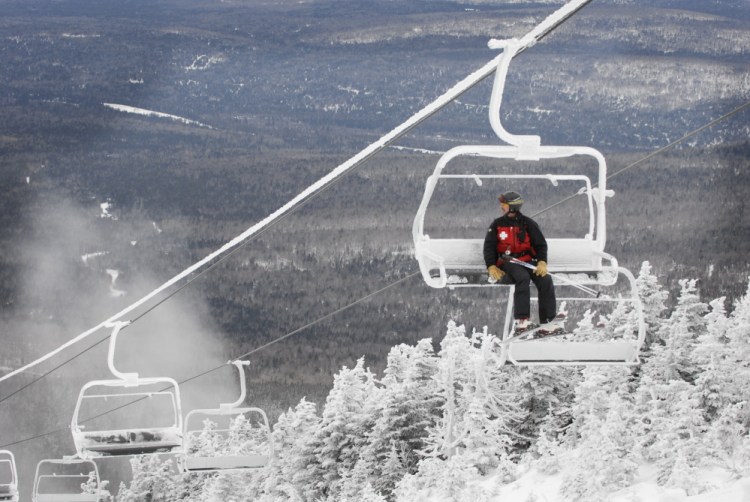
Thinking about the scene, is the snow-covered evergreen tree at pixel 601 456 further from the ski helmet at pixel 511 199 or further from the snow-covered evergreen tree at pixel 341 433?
the ski helmet at pixel 511 199

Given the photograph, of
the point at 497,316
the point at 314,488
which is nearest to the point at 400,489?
the point at 314,488

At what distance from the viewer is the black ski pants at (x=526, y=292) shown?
10898mm

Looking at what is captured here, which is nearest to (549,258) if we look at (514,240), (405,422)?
(514,240)

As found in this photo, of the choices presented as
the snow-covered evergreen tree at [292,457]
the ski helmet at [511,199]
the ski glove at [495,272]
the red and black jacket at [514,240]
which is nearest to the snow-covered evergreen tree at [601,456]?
the red and black jacket at [514,240]

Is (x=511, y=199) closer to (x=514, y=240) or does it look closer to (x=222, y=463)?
(x=514, y=240)

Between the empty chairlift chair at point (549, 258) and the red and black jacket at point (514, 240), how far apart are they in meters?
0.21

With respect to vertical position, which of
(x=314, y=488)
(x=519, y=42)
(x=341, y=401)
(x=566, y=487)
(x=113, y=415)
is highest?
(x=519, y=42)

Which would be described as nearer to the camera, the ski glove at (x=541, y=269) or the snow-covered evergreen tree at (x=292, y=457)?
the ski glove at (x=541, y=269)

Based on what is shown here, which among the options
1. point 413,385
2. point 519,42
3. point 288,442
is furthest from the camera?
point 288,442

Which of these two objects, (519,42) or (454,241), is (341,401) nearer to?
(454,241)

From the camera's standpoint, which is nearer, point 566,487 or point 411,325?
point 566,487

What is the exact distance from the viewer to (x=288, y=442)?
38344 millimetres

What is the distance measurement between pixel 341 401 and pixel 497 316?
15564cm

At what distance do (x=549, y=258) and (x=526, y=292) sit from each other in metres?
0.41
